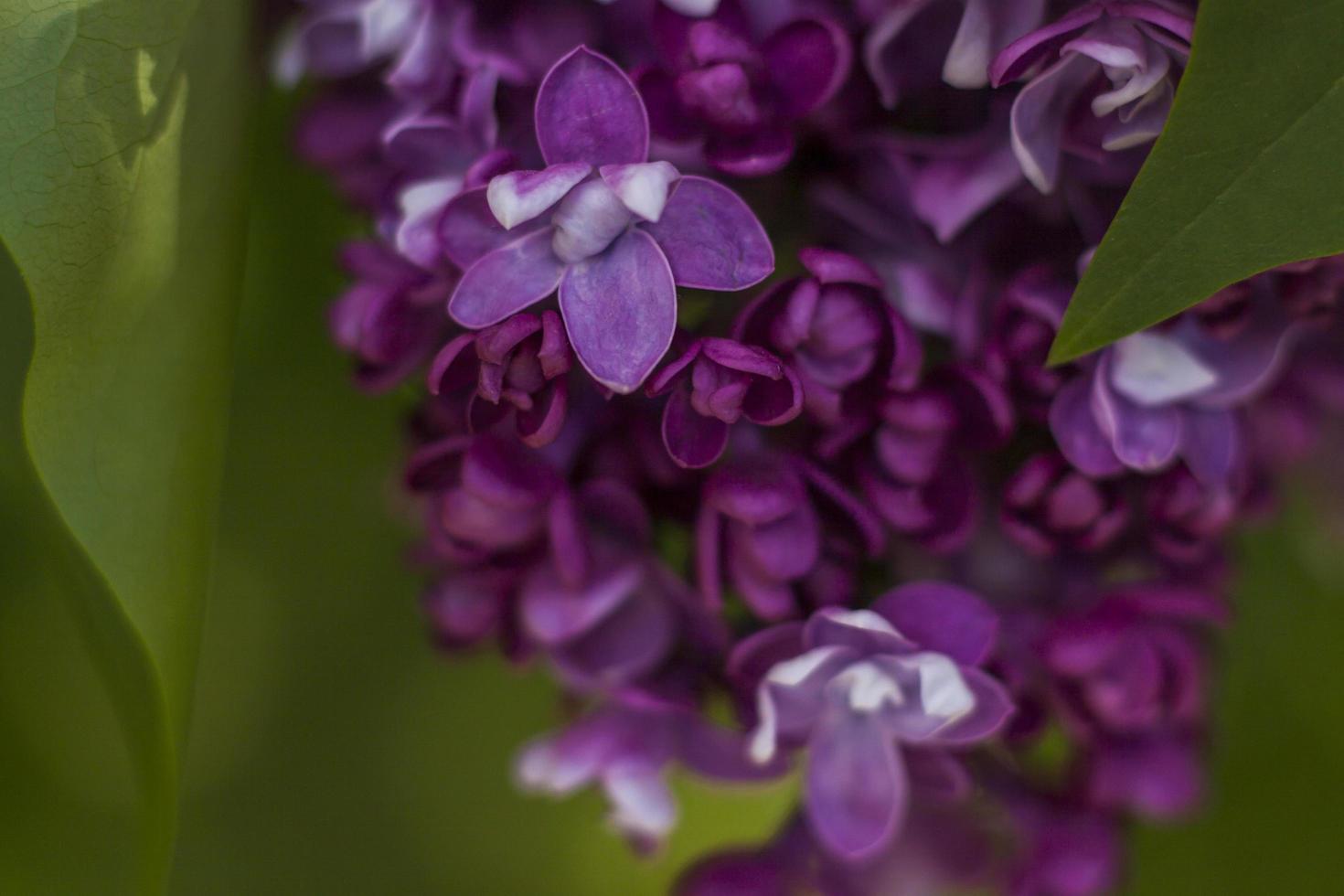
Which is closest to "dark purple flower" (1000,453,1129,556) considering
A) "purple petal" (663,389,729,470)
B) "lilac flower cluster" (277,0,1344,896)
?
"lilac flower cluster" (277,0,1344,896)

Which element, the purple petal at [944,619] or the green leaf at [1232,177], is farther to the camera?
the purple petal at [944,619]

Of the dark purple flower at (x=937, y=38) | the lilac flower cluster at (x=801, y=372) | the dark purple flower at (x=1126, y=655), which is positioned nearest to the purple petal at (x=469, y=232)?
the lilac flower cluster at (x=801, y=372)

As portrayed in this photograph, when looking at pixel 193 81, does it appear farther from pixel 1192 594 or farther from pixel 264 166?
pixel 1192 594

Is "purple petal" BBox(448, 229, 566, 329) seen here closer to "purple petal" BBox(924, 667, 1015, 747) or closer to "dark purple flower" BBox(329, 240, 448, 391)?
"dark purple flower" BBox(329, 240, 448, 391)

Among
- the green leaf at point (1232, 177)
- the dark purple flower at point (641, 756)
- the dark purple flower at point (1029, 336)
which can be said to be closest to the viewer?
the green leaf at point (1232, 177)

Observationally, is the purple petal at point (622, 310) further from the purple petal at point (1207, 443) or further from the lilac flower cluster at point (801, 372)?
the purple petal at point (1207, 443)

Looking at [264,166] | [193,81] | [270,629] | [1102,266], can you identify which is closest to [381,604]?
[270,629]
